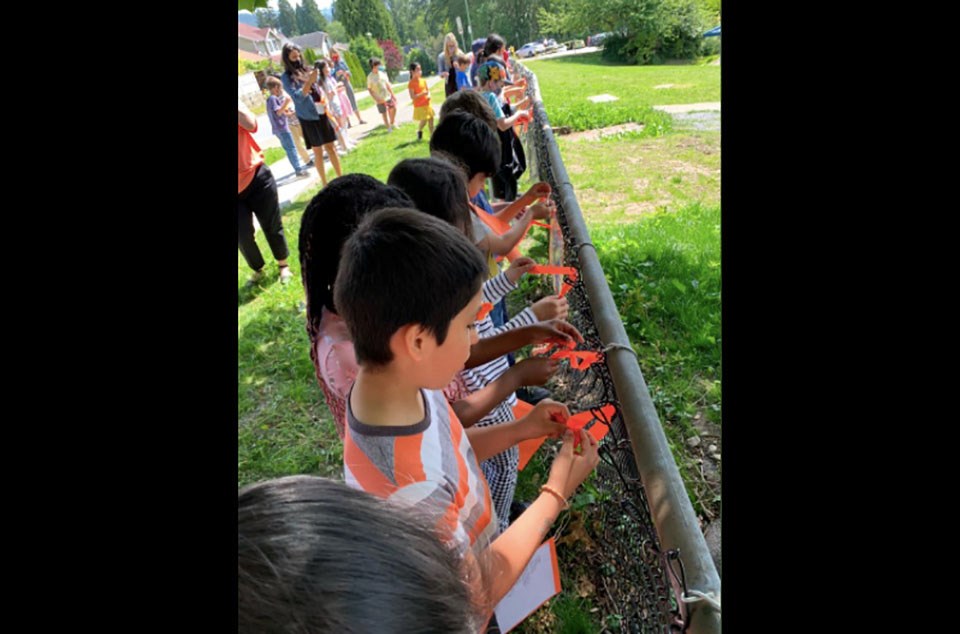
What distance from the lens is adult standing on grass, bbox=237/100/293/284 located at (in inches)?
182

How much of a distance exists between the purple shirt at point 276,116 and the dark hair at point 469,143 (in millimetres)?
7155

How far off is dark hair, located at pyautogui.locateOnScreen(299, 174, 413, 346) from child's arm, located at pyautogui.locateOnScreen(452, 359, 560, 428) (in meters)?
0.53

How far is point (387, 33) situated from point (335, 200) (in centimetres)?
4972

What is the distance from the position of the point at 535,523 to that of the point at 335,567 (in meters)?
0.70

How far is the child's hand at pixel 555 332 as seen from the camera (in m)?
1.84

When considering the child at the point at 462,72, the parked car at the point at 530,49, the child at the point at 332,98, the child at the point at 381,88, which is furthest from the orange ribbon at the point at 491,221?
the parked car at the point at 530,49

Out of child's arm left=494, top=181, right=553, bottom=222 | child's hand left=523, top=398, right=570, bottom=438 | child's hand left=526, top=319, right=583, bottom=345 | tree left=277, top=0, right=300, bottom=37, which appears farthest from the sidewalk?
tree left=277, top=0, right=300, bottom=37

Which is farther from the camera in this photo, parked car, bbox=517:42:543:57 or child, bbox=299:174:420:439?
parked car, bbox=517:42:543:57

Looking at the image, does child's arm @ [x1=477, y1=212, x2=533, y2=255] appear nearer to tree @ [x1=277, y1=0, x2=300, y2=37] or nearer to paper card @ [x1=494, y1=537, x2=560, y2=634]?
paper card @ [x1=494, y1=537, x2=560, y2=634]

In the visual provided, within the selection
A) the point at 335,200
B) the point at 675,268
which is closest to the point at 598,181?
the point at 675,268

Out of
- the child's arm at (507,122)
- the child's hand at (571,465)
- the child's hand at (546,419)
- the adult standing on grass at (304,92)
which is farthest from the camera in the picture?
the adult standing on grass at (304,92)

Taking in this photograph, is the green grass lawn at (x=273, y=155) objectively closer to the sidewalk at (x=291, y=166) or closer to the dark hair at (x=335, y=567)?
the sidewalk at (x=291, y=166)

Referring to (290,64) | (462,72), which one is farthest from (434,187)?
(462,72)
